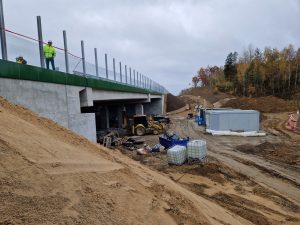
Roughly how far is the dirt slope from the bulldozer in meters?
24.8

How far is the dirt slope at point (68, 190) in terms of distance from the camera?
423 cm

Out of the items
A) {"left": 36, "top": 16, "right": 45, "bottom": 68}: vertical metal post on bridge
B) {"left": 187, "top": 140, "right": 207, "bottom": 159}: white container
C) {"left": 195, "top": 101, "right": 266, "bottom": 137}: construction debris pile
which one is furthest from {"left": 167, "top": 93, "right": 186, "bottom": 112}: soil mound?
{"left": 36, "top": 16, "right": 45, "bottom": 68}: vertical metal post on bridge

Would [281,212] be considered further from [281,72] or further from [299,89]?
[281,72]

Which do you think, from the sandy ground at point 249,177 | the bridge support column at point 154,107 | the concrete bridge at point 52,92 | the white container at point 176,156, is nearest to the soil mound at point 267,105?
the bridge support column at point 154,107

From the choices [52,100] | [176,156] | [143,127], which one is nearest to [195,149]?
[176,156]

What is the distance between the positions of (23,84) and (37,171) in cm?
537

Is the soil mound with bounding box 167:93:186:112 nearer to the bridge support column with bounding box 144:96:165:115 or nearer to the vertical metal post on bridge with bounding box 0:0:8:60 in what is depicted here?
the bridge support column with bounding box 144:96:165:115

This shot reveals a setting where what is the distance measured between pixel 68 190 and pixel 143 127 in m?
27.6

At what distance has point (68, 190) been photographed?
16.0 feet

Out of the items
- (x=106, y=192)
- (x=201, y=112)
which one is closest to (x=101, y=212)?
(x=106, y=192)

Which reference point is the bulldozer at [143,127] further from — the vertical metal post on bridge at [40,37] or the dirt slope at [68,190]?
the dirt slope at [68,190]

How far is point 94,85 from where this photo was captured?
56.5ft

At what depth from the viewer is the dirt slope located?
4.23 m

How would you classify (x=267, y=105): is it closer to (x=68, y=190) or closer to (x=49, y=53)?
(x=49, y=53)
